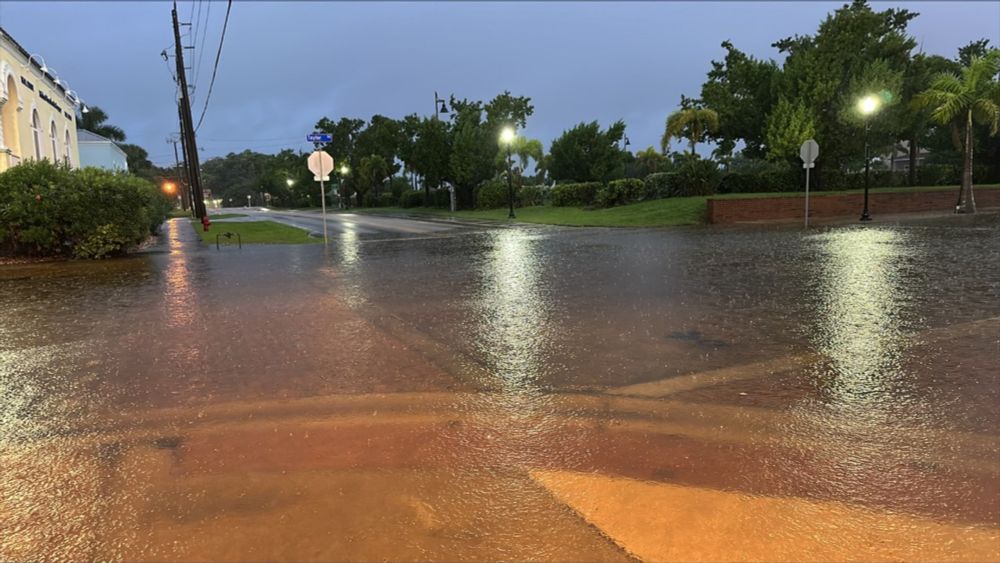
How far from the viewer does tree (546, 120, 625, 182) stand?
47.8 m

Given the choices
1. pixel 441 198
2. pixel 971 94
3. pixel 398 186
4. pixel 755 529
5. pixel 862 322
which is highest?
pixel 971 94

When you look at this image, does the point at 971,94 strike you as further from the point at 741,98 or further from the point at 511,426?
the point at 511,426

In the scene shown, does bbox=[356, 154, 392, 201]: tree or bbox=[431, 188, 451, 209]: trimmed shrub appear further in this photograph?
bbox=[356, 154, 392, 201]: tree

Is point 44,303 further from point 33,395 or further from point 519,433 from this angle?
point 519,433

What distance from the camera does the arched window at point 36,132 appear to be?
2467 centimetres

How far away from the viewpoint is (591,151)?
47.9 m

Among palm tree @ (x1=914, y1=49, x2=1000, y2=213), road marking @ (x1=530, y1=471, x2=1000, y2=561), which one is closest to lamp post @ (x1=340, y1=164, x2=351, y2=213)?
palm tree @ (x1=914, y1=49, x2=1000, y2=213)

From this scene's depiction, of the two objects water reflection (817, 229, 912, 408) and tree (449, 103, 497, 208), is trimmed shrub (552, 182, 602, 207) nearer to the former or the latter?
tree (449, 103, 497, 208)

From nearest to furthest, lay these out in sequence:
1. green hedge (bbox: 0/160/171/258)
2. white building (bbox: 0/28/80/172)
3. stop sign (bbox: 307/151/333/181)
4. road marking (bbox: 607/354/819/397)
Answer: road marking (bbox: 607/354/819/397) → green hedge (bbox: 0/160/171/258) → stop sign (bbox: 307/151/333/181) → white building (bbox: 0/28/80/172)

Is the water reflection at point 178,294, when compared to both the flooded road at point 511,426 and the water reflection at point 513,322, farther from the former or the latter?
the water reflection at point 513,322

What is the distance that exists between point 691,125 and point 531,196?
13242mm

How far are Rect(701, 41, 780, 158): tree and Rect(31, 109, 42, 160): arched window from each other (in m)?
31.6

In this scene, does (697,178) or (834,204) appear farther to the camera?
(697,178)

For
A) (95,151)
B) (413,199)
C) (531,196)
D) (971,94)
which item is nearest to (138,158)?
(95,151)
